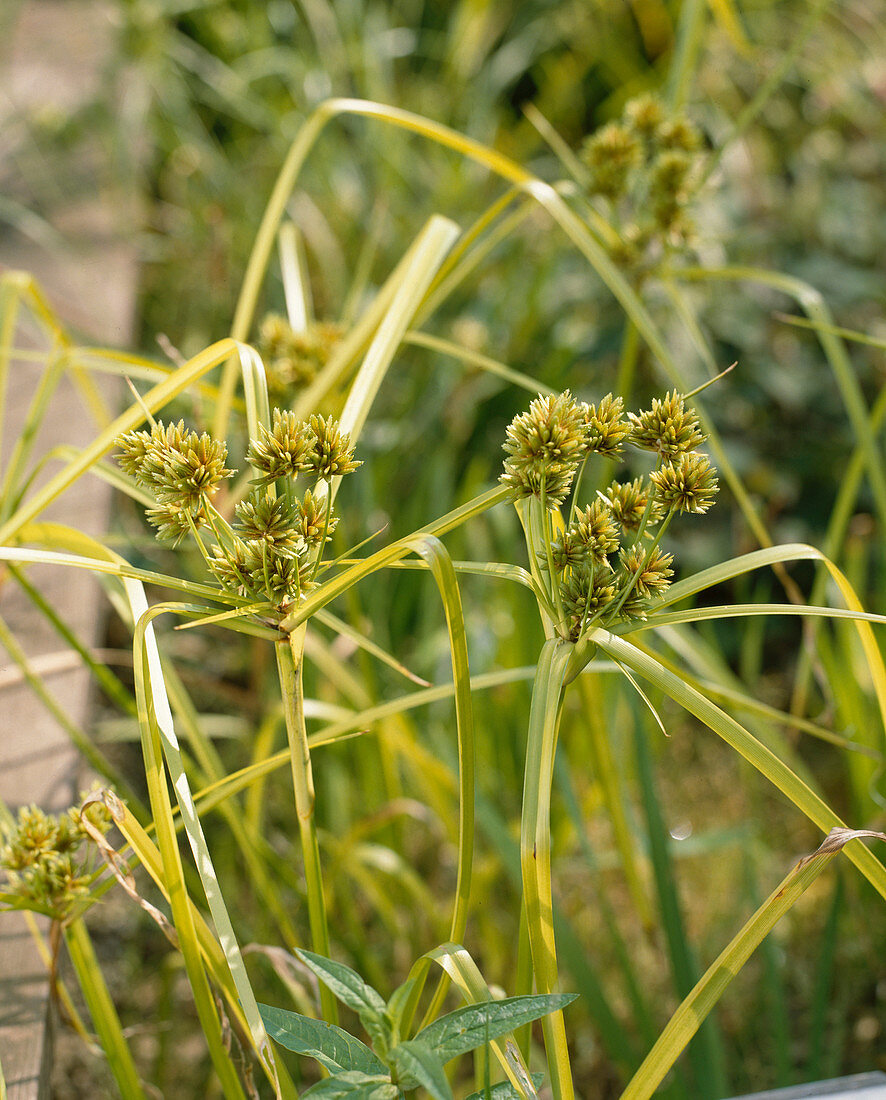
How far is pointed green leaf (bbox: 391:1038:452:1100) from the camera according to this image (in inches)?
15.1

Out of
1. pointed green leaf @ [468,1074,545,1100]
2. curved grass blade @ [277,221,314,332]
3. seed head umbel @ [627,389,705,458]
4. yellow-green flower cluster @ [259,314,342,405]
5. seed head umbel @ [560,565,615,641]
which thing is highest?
curved grass blade @ [277,221,314,332]

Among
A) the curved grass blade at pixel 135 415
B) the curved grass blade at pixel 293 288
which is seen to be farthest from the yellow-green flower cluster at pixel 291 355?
the curved grass blade at pixel 135 415

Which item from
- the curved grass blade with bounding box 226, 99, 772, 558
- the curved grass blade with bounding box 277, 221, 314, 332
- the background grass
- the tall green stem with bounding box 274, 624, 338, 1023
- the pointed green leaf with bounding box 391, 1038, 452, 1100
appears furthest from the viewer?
the background grass

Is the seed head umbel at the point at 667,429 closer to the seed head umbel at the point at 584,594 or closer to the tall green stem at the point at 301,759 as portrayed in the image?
the seed head umbel at the point at 584,594

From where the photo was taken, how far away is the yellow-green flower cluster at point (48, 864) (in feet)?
1.79

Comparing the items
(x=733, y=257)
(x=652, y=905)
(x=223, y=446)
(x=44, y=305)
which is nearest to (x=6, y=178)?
(x=44, y=305)

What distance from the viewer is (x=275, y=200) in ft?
2.59

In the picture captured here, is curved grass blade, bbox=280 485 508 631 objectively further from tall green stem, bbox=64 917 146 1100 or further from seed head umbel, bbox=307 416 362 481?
tall green stem, bbox=64 917 146 1100

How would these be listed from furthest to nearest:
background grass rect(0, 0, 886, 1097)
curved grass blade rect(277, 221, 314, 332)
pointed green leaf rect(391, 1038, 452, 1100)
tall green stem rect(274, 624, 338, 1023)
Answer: background grass rect(0, 0, 886, 1097), curved grass blade rect(277, 221, 314, 332), tall green stem rect(274, 624, 338, 1023), pointed green leaf rect(391, 1038, 452, 1100)

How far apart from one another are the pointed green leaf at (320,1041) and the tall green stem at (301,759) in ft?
0.26

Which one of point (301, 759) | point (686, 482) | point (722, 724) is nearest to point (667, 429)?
point (686, 482)

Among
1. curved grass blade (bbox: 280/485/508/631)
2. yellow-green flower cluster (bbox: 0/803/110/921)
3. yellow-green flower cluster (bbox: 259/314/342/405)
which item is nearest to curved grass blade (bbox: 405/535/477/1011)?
curved grass blade (bbox: 280/485/508/631)

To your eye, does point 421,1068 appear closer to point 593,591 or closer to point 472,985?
point 472,985

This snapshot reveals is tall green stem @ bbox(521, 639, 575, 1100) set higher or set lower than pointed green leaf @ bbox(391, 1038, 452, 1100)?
higher
